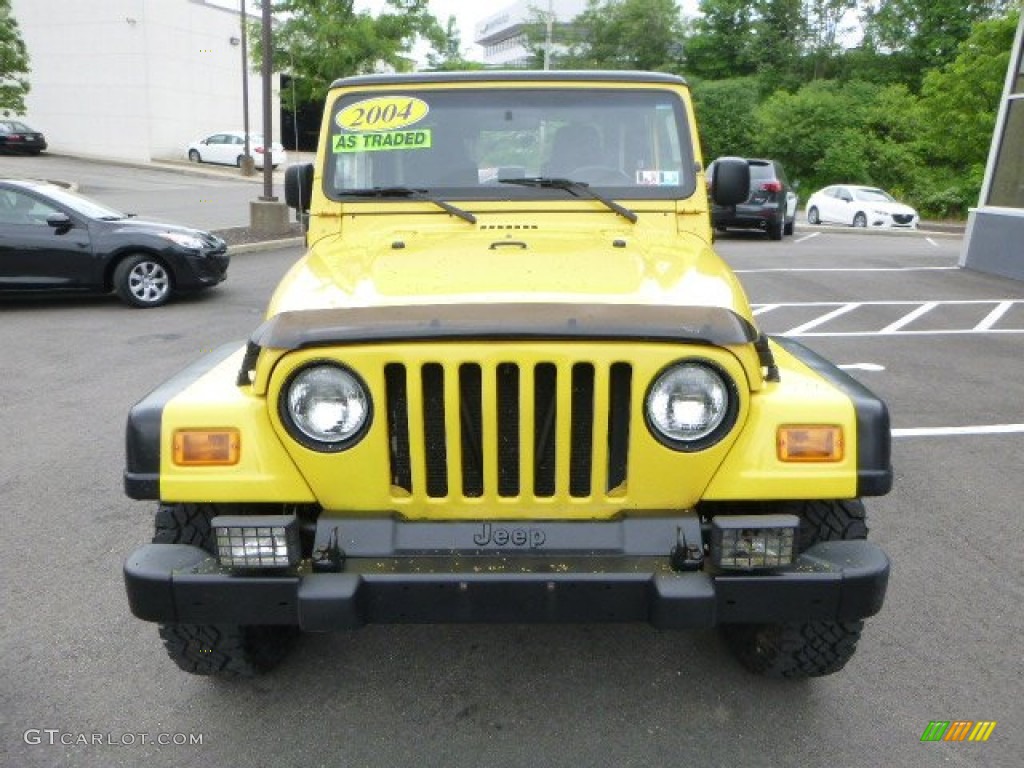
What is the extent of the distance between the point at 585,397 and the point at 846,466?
2.38ft

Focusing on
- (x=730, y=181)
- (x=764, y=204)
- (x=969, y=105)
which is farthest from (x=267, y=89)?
(x=969, y=105)

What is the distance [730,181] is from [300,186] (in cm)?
197

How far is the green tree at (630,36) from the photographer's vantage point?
56.8 metres

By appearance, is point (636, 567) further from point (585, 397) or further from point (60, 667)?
point (60, 667)

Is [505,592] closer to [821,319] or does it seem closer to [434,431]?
[434,431]

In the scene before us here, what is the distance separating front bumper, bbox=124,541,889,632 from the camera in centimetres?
248

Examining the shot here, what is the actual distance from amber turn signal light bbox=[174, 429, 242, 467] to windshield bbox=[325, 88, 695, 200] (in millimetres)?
1764

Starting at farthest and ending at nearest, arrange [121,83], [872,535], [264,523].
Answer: [121,83], [872,535], [264,523]

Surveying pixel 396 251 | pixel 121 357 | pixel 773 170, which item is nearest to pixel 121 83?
pixel 773 170

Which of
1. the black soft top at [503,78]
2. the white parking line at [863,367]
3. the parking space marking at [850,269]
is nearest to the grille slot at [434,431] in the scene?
the black soft top at [503,78]

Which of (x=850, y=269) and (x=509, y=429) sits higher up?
(x=509, y=429)

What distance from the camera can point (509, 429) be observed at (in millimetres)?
2605

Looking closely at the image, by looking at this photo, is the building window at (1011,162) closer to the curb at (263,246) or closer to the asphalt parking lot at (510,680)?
the asphalt parking lot at (510,680)

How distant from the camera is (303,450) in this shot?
2572 mm
